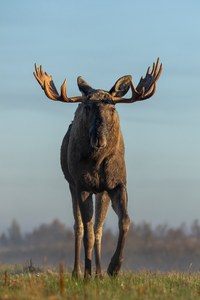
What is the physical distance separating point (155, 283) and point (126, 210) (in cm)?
169

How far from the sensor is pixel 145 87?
13.2 m

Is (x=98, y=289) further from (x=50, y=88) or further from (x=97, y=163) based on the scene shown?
(x=50, y=88)

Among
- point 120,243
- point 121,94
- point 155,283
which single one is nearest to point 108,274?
point 120,243

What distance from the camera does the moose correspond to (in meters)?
12.0

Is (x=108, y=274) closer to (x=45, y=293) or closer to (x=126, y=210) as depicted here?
(x=126, y=210)

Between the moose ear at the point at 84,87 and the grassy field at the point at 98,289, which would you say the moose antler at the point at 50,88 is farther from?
the grassy field at the point at 98,289

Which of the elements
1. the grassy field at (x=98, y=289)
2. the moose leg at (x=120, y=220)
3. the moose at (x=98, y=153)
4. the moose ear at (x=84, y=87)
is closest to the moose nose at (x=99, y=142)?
the moose at (x=98, y=153)

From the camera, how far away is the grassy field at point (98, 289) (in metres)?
8.66

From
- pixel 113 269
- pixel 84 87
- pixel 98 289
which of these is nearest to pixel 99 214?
pixel 113 269

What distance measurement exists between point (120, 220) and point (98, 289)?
9.49 ft

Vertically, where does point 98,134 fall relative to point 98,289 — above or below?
above

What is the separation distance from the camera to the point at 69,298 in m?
8.54

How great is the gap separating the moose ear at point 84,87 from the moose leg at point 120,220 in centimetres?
143

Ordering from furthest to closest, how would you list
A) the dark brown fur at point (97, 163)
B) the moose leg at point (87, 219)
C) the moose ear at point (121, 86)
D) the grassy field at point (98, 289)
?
the moose ear at point (121, 86) < the moose leg at point (87, 219) < the dark brown fur at point (97, 163) < the grassy field at point (98, 289)
